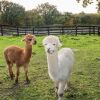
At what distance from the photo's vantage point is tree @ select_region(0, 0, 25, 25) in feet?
164

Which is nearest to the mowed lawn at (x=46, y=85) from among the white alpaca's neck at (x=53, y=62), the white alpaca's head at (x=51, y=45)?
the white alpaca's neck at (x=53, y=62)

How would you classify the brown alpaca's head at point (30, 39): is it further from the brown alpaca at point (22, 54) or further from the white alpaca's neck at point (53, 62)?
the white alpaca's neck at point (53, 62)

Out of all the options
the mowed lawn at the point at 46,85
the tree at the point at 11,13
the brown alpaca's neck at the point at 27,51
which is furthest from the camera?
the tree at the point at 11,13

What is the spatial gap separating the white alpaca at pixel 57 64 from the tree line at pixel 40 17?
1654 inches

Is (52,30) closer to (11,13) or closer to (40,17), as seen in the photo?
(11,13)

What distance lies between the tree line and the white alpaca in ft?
138

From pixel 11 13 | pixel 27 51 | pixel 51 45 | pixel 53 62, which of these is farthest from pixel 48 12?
pixel 51 45

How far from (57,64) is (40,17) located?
4546 centimetres

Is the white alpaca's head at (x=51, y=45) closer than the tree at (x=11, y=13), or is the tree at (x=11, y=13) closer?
the white alpaca's head at (x=51, y=45)

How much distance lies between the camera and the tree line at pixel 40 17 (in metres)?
50.2

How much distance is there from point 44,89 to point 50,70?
70.7 inches

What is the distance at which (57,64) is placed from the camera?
23.2 ft

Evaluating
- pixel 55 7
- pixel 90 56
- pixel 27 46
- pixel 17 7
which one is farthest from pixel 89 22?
pixel 27 46

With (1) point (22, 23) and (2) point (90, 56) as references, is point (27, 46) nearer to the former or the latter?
(2) point (90, 56)
